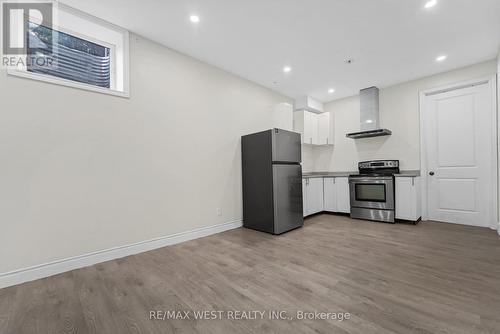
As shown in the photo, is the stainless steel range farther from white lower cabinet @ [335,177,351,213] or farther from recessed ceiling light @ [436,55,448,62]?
recessed ceiling light @ [436,55,448,62]

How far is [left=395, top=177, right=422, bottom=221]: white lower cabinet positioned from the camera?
12.3ft

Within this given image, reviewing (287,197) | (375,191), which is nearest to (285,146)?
(287,197)

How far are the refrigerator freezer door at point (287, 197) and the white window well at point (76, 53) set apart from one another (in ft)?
7.85

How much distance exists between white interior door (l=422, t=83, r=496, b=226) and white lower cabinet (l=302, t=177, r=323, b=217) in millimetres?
1970

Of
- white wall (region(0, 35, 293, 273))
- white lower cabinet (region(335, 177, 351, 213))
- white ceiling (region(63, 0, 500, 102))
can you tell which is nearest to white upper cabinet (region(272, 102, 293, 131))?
white ceiling (region(63, 0, 500, 102))

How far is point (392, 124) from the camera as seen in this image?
174 inches

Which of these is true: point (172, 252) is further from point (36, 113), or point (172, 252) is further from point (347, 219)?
point (347, 219)

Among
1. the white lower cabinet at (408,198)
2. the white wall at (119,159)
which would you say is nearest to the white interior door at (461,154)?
the white lower cabinet at (408,198)

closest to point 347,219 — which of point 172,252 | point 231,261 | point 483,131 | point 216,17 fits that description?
point 483,131

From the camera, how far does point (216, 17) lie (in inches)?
94.5

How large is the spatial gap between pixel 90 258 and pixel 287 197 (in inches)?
105

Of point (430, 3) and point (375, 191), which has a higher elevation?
point (430, 3)

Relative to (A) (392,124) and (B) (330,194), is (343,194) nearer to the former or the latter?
(B) (330,194)

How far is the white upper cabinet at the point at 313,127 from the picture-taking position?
4.99 metres
